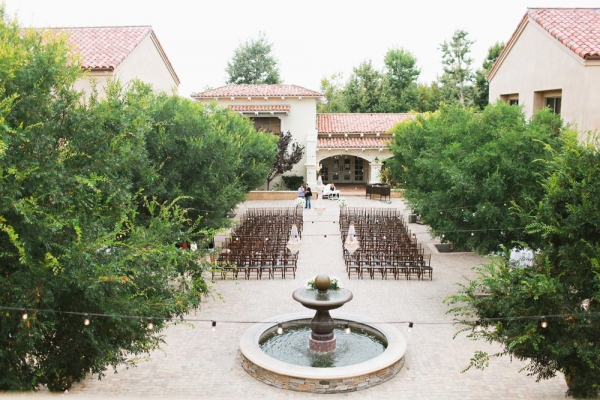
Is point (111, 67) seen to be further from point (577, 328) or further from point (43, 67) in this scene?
point (577, 328)

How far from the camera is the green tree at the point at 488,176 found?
1530 cm

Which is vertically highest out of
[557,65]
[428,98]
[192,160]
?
[428,98]

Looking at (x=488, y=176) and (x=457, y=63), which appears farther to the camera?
(x=457, y=63)

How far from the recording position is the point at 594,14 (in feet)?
70.2

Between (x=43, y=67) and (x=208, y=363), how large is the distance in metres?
6.94

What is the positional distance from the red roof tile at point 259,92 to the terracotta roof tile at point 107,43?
13.8 m

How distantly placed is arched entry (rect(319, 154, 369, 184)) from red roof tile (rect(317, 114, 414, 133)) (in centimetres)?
325

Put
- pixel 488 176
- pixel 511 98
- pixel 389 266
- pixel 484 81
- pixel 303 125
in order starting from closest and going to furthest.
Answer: pixel 488 176 → pixel 389 266 → pixel 511 98 → pixel 303 125 → pixel 484 81

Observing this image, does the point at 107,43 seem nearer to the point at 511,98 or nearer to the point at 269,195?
the point at 269,195

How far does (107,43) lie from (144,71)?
2.15 meters

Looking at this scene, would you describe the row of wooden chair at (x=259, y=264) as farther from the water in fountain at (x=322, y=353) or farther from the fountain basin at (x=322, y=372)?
the fountain basin at (x=322, y=372)

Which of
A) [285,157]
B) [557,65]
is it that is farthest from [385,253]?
[285,157]

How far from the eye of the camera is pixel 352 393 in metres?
10.8

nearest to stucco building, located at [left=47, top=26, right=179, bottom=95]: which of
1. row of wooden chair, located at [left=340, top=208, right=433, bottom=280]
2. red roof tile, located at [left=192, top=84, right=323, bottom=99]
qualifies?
→ row of wooden chair, located at [left=340, top=208, right=433, bottom=280]
